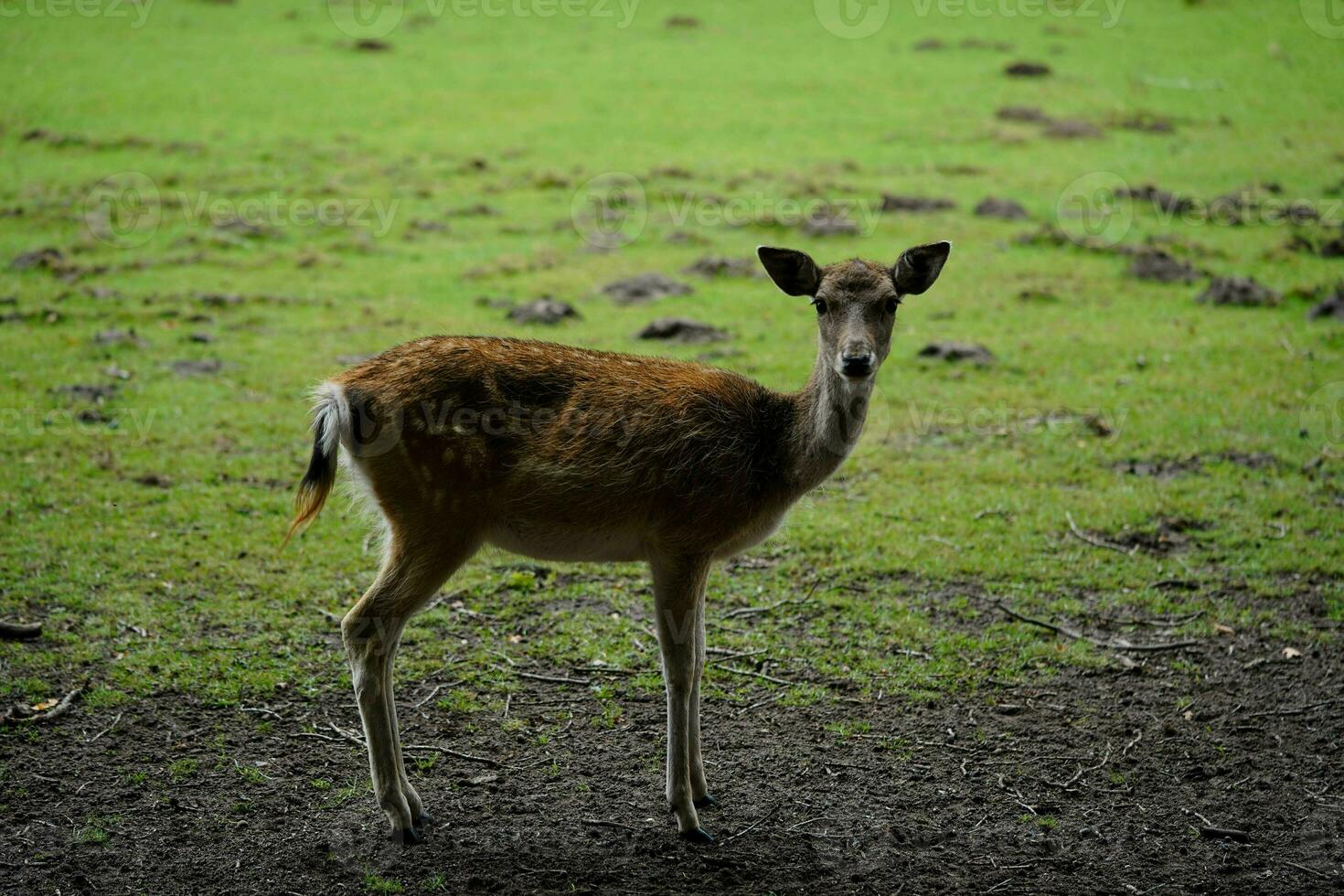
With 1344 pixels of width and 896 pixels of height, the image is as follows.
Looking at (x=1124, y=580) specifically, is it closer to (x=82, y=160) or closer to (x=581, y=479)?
(x=581, y=479)

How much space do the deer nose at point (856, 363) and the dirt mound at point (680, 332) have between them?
7.18 meters

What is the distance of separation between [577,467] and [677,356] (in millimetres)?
6659

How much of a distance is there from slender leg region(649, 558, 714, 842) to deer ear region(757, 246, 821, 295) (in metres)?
1.43

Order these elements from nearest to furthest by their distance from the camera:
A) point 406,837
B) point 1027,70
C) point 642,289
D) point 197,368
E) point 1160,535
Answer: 1. point 406,837
2. point 1160,535
3. point 197,368
4. point 642,289
5. point 1027,70

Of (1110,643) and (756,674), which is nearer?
(756,674)

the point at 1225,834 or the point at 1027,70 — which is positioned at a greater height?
the point at 1027,70

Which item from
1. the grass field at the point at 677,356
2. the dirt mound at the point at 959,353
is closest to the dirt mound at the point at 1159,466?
the grass field at the point at 677,356

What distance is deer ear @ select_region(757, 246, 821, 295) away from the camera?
584 cm

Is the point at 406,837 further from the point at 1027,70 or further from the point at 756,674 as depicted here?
the point at 1027,70

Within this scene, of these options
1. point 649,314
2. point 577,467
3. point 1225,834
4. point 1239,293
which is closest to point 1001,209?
point 1239,293

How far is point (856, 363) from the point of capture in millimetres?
5426

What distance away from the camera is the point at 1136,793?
5812 mm

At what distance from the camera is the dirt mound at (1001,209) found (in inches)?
706

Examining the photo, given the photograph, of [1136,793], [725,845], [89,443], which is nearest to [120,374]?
[89,443]
